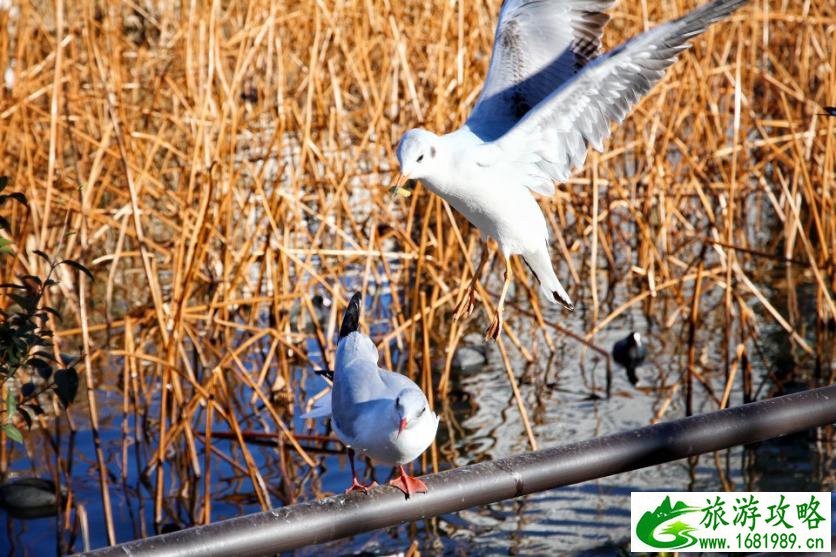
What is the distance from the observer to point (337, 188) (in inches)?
187

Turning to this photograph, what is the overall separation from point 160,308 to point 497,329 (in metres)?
1.09

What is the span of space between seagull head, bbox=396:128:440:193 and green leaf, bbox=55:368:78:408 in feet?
4.16

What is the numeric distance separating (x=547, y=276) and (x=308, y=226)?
3.10 metres

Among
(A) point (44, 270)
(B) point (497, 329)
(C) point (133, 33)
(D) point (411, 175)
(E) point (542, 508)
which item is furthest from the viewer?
(C) point (133, 33)

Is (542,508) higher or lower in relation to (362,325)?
lower

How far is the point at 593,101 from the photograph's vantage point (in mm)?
2943

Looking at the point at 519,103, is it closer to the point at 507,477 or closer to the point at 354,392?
the point at 354,392

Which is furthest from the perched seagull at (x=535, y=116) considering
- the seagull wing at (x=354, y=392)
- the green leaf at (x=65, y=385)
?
the green leaf at (x=65, y=385)

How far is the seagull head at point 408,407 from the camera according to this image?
206 centimetres

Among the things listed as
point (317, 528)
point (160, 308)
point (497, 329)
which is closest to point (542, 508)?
point (497, 329)

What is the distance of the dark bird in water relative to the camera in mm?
5684

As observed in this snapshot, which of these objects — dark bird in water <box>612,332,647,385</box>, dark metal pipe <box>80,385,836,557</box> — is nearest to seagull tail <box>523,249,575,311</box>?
dark metal pipe <box>80,385,836,557</box>

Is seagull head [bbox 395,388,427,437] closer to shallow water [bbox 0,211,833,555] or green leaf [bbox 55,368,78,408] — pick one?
green leaf [bbox 55,368,78,408]

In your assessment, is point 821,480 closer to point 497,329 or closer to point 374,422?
point 497,329
